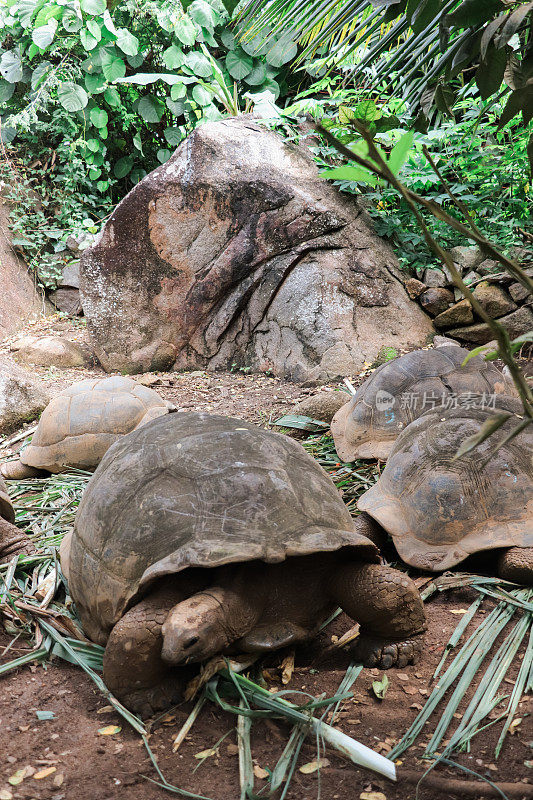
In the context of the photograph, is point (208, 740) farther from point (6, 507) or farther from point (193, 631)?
point (6, 507)

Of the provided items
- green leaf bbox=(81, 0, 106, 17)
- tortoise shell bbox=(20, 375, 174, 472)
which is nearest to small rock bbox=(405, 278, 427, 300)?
tortoise shell bbox=(20, 375, 174, 472)

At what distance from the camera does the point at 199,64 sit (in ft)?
27.2

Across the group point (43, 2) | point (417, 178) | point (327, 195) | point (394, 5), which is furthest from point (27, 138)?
point (394, 5)

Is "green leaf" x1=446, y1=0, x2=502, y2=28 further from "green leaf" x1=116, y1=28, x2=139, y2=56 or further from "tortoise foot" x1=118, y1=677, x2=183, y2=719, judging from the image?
"green leaf" x1=116, y1=28, x2=139, y2=56

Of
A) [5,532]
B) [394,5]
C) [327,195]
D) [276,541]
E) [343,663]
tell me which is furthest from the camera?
[327,195]

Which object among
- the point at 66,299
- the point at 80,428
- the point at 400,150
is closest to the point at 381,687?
the point at 400,150

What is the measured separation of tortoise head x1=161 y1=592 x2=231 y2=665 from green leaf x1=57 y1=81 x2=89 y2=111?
8.45 metres

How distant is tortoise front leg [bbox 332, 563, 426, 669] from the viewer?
7.06 ft

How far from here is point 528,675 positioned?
204 centimetres

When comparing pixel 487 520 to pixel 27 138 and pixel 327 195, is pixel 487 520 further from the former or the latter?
pixel 27 138

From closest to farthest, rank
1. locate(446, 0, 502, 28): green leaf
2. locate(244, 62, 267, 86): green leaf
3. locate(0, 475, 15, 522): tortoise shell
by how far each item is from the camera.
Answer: locate(446, 0, 502, 28): green leaf → locate(0, 475, 15, 522): tortoise shell → locate(244, 62, 267, 86): green leaf

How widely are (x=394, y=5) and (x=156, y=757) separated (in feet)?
7.26

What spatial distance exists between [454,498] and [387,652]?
795 millimetres

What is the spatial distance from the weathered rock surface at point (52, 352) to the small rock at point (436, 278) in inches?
150
